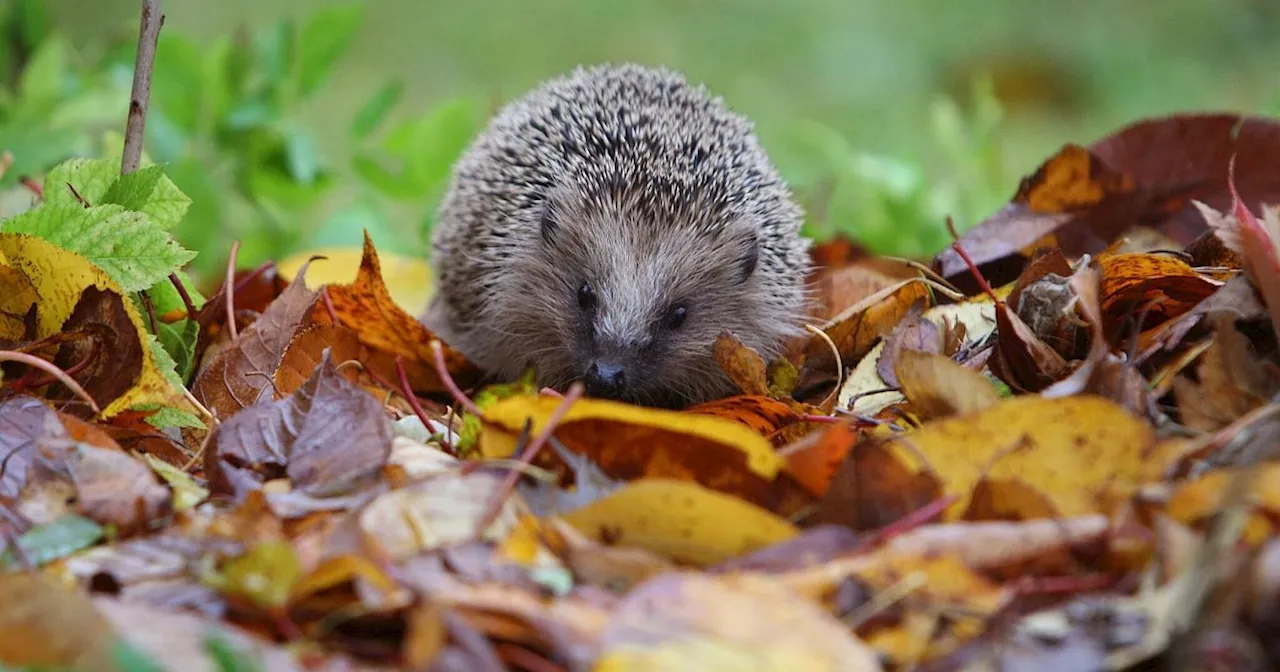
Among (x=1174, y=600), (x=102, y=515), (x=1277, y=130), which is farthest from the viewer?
(x=1277, y=130)

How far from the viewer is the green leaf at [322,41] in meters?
3.48

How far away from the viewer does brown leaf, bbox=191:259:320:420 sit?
2117mm

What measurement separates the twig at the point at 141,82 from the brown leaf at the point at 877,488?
1.35m

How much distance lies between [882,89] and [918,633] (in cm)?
734

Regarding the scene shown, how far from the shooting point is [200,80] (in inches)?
141

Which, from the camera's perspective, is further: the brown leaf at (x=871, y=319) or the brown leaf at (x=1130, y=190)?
the brown leaf at (x=1130, y=190)

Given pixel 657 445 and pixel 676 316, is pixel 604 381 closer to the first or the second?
pixel 676 316

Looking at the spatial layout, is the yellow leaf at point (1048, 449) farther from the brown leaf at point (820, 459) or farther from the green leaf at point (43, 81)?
the green leaf at point (43, 81)

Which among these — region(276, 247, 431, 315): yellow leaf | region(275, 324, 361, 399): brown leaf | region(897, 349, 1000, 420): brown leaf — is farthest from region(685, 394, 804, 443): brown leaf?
region(276, 247, 431, 315): yellow leaf

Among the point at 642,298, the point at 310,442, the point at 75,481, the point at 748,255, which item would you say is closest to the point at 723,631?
the point at 310,442

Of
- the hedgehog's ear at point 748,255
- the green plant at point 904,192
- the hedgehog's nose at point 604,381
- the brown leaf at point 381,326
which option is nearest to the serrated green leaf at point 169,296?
the brown leaf at point 381,326

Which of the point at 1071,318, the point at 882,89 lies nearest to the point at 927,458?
the point at 1071,318

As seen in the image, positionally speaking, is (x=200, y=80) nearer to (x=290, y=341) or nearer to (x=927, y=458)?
(x=290, y=341)

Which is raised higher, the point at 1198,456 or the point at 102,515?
the point at 1198,456
